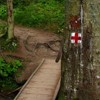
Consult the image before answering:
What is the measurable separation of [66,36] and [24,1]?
15.8 meters

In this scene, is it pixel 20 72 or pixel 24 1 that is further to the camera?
pixel 24 1

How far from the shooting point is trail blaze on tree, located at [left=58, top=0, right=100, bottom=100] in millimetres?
5191

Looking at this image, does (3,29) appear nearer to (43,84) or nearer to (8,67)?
(8,67)

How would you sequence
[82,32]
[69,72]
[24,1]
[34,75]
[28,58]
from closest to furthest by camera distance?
1. [82,32]
2. [69,72]
3. [34,75]
4. [28,58]
5. [24,1]

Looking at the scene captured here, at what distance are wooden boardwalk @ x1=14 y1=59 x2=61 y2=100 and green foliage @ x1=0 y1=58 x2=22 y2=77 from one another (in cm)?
113

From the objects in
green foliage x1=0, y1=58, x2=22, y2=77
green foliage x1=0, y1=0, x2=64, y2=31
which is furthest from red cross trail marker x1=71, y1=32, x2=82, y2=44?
green foliage x1=0, y1=0, x2=64, y2=31

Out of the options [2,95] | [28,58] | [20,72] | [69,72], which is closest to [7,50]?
[28,58]

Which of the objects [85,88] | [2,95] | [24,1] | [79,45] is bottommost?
[2,95]

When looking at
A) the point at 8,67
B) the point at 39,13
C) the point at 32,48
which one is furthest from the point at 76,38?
the point at 39,13

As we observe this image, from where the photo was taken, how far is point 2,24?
17.4 meters

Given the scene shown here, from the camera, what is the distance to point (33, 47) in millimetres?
15828

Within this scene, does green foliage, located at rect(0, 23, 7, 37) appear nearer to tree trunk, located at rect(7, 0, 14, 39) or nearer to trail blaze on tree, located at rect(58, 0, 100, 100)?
tree trunk, located at rect(7, 0, 14, 39)

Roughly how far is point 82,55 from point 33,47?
10.4 m

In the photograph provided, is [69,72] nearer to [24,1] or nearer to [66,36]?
[66,36]
